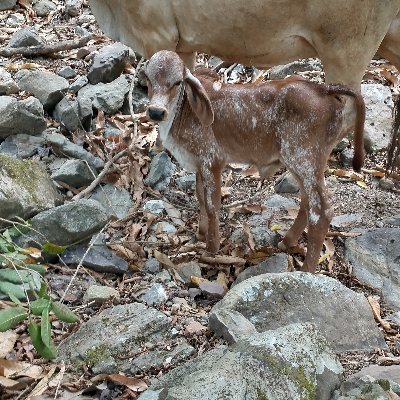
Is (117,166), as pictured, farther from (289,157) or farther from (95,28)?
(95,28)

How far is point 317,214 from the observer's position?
420cm

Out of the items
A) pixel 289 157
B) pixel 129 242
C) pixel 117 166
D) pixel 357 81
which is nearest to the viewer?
pixel 289 157

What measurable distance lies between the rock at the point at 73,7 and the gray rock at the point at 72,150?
349 centimetres

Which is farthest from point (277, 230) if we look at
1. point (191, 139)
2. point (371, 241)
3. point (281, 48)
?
point (281, 48)

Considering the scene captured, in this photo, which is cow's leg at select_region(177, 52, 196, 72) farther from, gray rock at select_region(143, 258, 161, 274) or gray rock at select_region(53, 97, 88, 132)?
gray rock at select_region(143, 258, 161, 274)

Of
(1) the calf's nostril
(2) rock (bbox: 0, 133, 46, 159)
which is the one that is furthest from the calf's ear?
(2) rock (bbox: 0, 133, 46, 159)

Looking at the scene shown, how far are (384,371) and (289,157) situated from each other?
1.38m

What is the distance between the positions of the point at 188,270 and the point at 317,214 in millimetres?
879

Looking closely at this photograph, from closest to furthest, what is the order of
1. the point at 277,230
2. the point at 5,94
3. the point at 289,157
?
the point at 289,157 < the point at 277,230 < the point at 5,94

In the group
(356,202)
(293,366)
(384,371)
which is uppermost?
(293,366)

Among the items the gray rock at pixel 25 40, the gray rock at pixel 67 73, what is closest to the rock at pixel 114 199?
the gray rock at pixel 67 73

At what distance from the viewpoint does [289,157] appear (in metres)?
4.15

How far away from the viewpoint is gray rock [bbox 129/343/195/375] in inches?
136

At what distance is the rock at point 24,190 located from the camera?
449 cm
